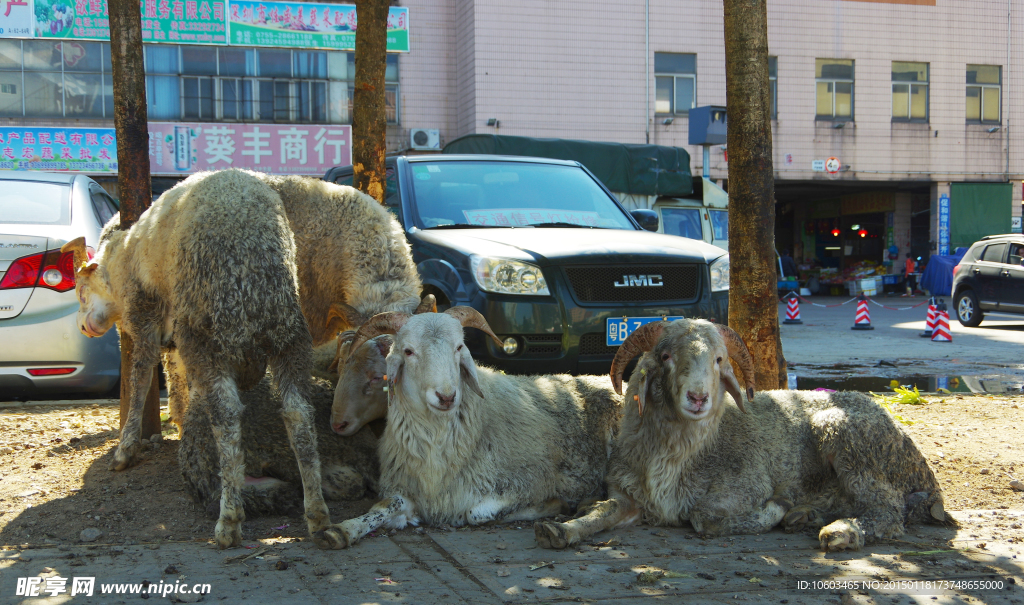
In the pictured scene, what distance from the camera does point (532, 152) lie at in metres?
14.1

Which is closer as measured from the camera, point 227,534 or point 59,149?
point 227,534

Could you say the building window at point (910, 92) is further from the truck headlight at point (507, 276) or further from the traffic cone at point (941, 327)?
the truck headlight at point (507, 276)

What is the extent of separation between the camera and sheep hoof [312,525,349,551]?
12.4ft

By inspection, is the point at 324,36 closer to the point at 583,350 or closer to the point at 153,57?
the point at 153,57

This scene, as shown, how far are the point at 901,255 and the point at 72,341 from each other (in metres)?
29.6

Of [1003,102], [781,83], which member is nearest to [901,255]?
[1003,102]

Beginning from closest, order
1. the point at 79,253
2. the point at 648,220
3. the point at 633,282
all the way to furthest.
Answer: the point at 79,253
the point at 633,282
the point at 648,220

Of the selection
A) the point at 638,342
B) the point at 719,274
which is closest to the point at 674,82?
the point at 719,274

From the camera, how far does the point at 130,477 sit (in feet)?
15.9

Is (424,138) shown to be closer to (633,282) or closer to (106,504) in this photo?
(633,282)

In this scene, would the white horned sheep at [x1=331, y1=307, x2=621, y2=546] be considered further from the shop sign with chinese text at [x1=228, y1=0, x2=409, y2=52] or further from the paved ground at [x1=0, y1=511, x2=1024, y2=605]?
the shop sign with chinese text at [x1=228, y1=0, x2=409, y2=52]

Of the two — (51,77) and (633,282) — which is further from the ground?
(51,77)

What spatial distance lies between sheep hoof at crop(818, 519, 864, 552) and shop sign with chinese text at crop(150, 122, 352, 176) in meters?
19.1

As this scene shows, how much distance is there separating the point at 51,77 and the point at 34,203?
1682 cm
